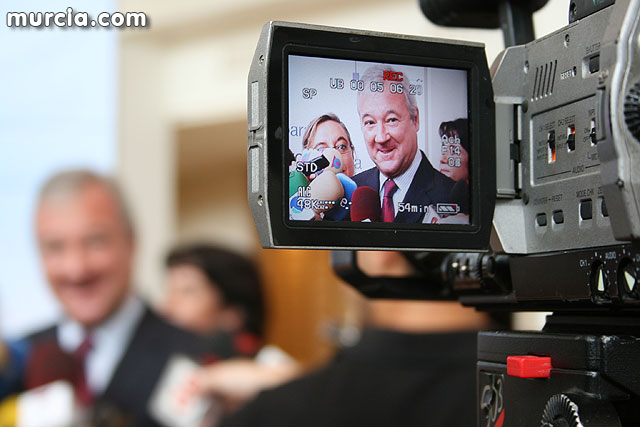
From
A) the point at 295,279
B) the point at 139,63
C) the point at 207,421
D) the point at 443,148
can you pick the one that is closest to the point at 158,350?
the point at 207,421

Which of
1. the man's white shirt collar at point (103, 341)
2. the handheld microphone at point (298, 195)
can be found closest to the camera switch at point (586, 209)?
the handheld microphone at point (298, 195)

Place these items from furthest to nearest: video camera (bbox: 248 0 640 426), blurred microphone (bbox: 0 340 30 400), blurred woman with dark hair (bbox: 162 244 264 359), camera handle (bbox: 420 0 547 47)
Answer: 1. blurred woman with dark hair (bbox: 162 244 264 359)
2. blurred microphone (bbox: 0 340 30 400)
3. camera handle (bbox: 420 0 547 47)
4. video camera (bbox: 248 0 640 426)

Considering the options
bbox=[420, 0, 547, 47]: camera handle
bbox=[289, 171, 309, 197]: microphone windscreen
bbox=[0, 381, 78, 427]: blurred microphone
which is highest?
bbox=[420, 0, 547, 47]: camera handle

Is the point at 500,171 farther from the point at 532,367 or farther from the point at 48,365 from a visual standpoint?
the point at 48,365

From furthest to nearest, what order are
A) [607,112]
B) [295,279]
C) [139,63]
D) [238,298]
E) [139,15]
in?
[295,279], [139,63], [238,298], [139,15], [607,112]

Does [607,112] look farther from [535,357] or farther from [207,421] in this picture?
[207,421]

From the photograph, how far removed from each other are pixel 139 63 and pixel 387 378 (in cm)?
219

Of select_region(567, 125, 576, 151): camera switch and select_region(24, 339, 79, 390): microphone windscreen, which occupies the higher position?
select_region(567, 125, 576, 151): camera switch

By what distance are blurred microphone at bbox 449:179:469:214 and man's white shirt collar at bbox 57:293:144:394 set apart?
2575 millimetres

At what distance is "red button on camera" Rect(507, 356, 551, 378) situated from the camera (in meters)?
0.80

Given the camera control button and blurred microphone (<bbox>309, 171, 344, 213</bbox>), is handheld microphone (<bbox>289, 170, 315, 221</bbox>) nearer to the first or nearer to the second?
blurred microphone (<bbox>309, 171, 344, 213</bbox>)

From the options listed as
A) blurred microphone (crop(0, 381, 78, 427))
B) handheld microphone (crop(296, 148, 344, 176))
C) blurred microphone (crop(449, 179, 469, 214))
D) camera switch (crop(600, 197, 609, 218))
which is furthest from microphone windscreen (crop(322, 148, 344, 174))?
blurred microphone (crop(0, 381, 78, 427))

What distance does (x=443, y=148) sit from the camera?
835 millimetres

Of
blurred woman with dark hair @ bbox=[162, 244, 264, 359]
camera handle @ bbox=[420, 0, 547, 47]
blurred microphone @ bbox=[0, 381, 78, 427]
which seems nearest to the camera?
camera handle @ bbox=[420, 0, 547, 47]
